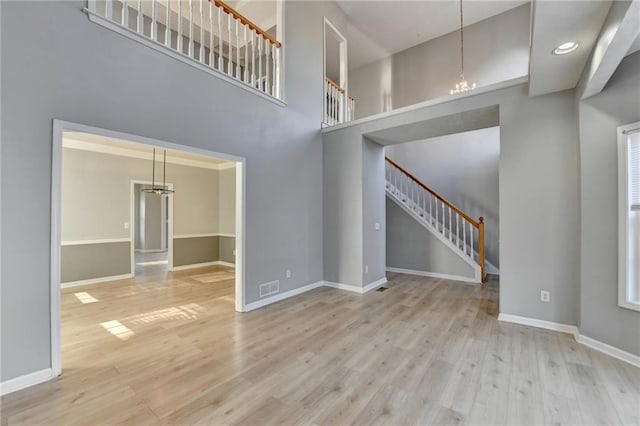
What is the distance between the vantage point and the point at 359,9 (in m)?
5.77

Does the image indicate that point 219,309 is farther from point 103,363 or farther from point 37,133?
point 37,133

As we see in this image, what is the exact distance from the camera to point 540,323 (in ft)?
10.1


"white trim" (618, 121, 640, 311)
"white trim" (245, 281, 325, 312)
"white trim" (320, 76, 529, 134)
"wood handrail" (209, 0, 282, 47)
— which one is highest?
"wood handrail" (209, 0, 282, 47)

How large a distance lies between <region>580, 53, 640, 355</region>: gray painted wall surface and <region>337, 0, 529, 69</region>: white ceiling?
4584mm

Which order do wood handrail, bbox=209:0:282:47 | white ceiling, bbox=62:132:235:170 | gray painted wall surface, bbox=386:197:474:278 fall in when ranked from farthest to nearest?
gray painted wall surface, bbox=386:197:474:278 < white ceiling, bbox=62:132:235:170 < wood handrail, bbox=209:0:282:47

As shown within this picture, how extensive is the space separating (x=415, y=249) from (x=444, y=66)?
4.76 meters

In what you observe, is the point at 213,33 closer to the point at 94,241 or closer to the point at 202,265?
the point at 94,241

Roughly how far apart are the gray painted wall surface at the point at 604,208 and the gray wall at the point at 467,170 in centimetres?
349

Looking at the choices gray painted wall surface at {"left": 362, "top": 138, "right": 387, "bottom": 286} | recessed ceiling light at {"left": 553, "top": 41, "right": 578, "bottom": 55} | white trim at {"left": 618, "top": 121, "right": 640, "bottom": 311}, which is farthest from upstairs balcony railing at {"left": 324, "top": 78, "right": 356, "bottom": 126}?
white trim at {"left": 618, "top": 121, "right": 640, "bottom": 311}

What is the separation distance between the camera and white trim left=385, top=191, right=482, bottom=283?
5.18 meters

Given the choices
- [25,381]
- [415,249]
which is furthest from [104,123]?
[415,249]

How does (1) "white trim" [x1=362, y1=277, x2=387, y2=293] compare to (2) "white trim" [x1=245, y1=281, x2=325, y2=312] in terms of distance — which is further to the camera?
(1) "white trim" [x1=362, y1=277, x2=387, y2=293]

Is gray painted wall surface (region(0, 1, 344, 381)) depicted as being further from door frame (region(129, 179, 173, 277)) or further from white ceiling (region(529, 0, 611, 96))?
door frame (region(129, 179, 173, 277))

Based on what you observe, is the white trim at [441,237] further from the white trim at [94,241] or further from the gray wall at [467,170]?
the white trim at [94,241]
